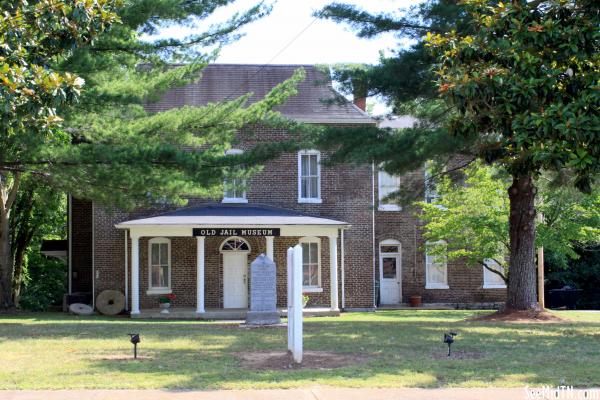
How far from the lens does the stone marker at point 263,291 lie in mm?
20969

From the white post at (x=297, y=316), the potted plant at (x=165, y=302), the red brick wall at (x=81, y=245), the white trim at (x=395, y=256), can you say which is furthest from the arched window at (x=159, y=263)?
the white post at (x=297, y=316)

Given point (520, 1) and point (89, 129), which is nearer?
point (520, 1)

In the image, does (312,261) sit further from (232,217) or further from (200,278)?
(200,278)

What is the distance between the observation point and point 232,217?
28625mm

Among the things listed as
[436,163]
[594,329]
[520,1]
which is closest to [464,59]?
[520,1]

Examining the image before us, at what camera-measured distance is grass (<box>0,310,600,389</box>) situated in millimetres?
11422

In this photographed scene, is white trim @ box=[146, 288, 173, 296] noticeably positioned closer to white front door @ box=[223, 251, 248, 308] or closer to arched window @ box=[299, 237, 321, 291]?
white front door @ box=[223, 251, 248, 308]

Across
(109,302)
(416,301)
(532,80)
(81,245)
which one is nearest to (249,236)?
(109,302)

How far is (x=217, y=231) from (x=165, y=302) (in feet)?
11.5

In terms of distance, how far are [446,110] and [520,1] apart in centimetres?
1016

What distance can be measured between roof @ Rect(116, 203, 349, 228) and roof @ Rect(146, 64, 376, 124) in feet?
12.0

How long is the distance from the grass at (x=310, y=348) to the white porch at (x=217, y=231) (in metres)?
6.42

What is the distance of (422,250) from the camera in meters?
33.5

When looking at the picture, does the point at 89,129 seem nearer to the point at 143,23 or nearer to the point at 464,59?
the point at 143,23
